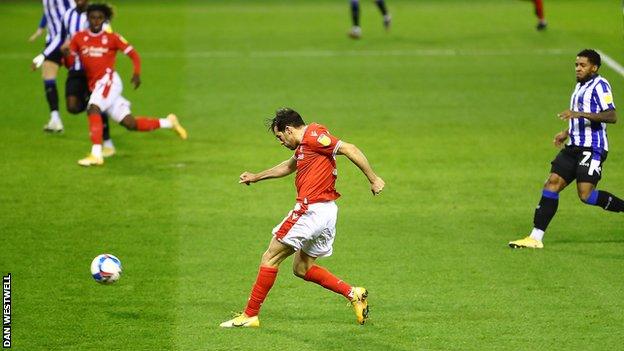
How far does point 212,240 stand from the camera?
13.7 m

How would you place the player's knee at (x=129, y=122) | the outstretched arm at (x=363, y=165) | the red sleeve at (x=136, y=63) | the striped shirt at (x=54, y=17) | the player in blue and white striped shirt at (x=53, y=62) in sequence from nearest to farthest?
the outstretched arm at (x=363, y=165)
the red sleeve at (x=136, y=63)
the player's knee at (x=129, y=122)
the striped shirt at (x=54, y=17)
the player in blue and white striped shirt at (x=53, y=62)

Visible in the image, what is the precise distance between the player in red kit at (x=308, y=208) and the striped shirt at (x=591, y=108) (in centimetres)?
350

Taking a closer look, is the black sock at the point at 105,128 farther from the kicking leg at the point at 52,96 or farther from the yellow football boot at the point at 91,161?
the kicking leg at the point at 52,96

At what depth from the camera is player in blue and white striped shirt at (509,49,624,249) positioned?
1288cm

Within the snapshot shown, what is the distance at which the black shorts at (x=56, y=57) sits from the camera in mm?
19047

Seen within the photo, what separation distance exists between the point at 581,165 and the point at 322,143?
386cm

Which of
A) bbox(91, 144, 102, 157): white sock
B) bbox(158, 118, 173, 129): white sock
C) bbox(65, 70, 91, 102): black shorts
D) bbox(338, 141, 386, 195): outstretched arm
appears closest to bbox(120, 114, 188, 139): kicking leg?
bbox(158, 118, 173, 129): white sock

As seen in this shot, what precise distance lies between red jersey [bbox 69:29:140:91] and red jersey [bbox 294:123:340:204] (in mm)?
6861

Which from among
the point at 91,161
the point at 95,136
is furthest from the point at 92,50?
the point at 91,161

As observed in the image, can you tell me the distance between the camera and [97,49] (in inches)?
669

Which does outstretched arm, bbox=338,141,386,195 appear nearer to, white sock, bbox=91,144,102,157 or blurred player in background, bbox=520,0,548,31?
white sock, bbox=91,144,102,157

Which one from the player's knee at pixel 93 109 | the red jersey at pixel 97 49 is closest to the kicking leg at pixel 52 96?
the red jersey at pixel 97 49

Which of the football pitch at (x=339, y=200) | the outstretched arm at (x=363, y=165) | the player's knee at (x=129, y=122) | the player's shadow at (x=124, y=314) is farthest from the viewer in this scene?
the player's knee at (x=129, y=122)

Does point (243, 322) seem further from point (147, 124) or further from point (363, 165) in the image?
point (147, 124)
